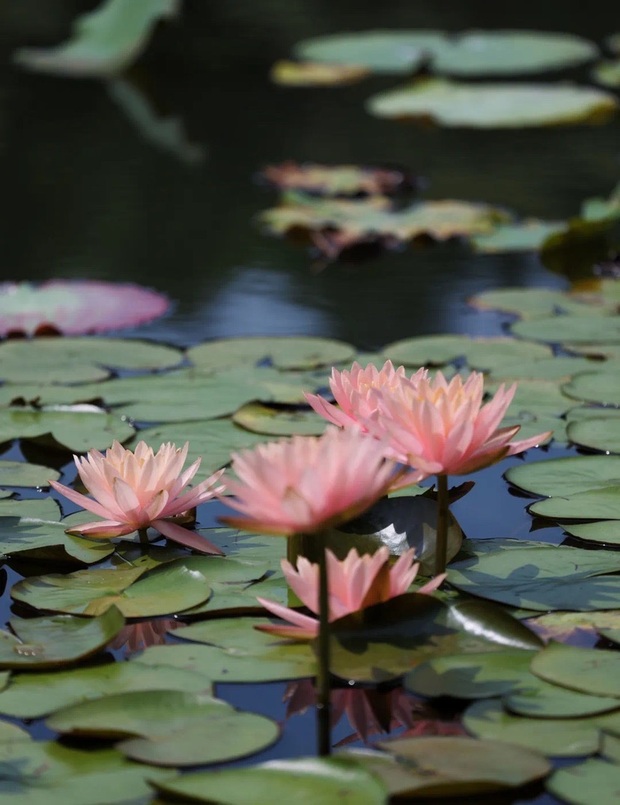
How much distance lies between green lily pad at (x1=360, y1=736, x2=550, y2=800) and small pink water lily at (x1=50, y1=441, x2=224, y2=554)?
35 centimetres

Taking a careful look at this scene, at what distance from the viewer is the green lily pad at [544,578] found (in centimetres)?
114

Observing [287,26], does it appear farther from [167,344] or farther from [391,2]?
[167,344]

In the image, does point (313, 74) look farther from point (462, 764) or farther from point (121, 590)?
point (462, 764)

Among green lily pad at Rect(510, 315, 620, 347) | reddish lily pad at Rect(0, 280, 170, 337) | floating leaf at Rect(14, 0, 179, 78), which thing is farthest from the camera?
floating leaf at Rect(14, 0, 179, 78)

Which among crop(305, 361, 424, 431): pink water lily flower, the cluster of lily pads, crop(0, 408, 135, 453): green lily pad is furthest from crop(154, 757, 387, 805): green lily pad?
→ crop(0, 408, 135, 453): green lily pad

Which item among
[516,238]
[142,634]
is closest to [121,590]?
[142,634]

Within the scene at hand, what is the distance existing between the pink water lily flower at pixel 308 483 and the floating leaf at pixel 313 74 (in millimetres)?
3715

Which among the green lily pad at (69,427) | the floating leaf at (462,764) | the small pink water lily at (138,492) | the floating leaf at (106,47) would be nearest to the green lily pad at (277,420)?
the green lily pad at (69,427)

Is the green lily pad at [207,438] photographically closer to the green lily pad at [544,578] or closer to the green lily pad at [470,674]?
the green lily pad at [544,578]

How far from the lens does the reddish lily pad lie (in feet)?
7.07

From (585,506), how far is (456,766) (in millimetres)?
543

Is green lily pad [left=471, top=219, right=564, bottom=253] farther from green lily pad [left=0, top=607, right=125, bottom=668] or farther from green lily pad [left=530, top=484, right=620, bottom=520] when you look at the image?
green lily pad [left=0, top=607, right=125, bottom=668]

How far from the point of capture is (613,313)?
2.18 m

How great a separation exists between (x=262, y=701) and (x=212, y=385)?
0.85 meters
